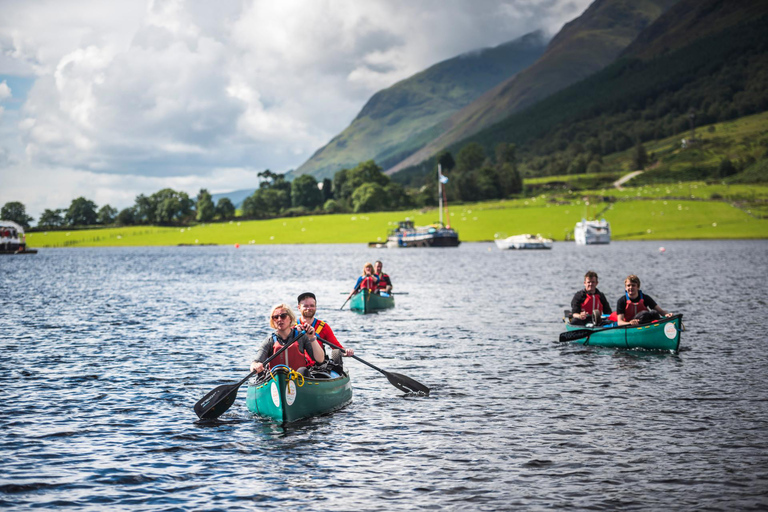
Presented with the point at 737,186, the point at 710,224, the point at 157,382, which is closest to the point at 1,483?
the point at 157,382

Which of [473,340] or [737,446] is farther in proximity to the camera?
[473,340]

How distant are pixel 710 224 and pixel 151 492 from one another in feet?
510

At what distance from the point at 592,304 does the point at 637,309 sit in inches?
70.1

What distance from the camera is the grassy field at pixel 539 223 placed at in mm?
148000

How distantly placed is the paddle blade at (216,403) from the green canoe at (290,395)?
473 mm

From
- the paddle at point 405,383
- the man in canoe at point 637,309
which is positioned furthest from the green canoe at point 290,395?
the man in canoe at point 637,309

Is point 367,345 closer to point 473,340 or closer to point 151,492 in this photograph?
point 473,340

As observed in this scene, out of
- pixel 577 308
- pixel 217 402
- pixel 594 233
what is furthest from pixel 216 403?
pixel 594 233

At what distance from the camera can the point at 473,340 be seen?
30.0 metres

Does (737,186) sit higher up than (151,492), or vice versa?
(737,186)

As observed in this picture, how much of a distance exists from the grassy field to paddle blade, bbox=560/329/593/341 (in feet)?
410

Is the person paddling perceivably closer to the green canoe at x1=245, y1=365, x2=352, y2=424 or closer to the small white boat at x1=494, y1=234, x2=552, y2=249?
the green canoe at x1=245, y1=365, x2=352, y2=424

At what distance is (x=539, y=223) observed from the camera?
16438cm

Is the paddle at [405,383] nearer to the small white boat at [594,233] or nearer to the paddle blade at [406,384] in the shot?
the paddle blade at [406,384]
